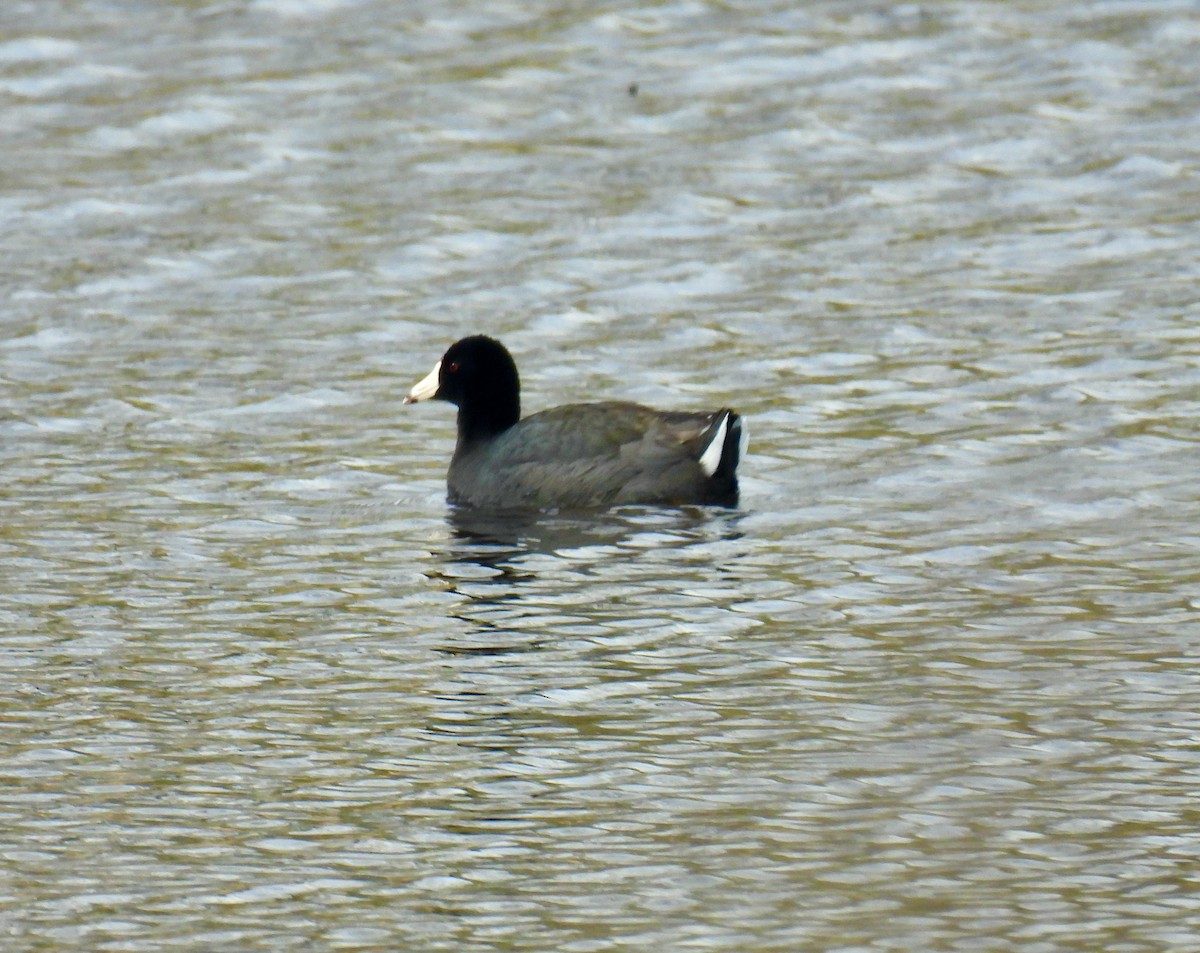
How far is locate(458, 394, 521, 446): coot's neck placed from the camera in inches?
477

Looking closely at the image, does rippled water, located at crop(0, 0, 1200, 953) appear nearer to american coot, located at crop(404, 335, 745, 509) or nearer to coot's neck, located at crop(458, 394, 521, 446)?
american coot, located at crop(404, 335, 745, 509)

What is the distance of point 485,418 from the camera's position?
1220cm

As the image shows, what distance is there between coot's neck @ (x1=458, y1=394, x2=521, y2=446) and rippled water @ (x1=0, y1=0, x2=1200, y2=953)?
14.1 inches

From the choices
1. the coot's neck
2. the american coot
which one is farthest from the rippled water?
the coot's neck

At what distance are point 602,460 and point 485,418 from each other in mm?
817

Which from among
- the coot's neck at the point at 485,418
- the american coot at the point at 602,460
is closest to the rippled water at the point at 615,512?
the american coot at the point at 602,460

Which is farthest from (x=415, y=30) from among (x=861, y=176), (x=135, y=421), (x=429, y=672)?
(x=429, y=672)

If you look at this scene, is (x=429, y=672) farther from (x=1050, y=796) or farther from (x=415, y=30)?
(x=415, y=30)

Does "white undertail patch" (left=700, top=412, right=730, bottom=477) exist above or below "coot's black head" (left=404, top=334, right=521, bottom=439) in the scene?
below

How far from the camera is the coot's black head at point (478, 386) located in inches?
480

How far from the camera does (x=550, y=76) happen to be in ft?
65.4

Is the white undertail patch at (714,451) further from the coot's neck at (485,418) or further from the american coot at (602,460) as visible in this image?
the coot's neck at (485,418)

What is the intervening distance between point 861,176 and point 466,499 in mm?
6456

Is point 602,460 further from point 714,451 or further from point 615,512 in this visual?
point 714,451
